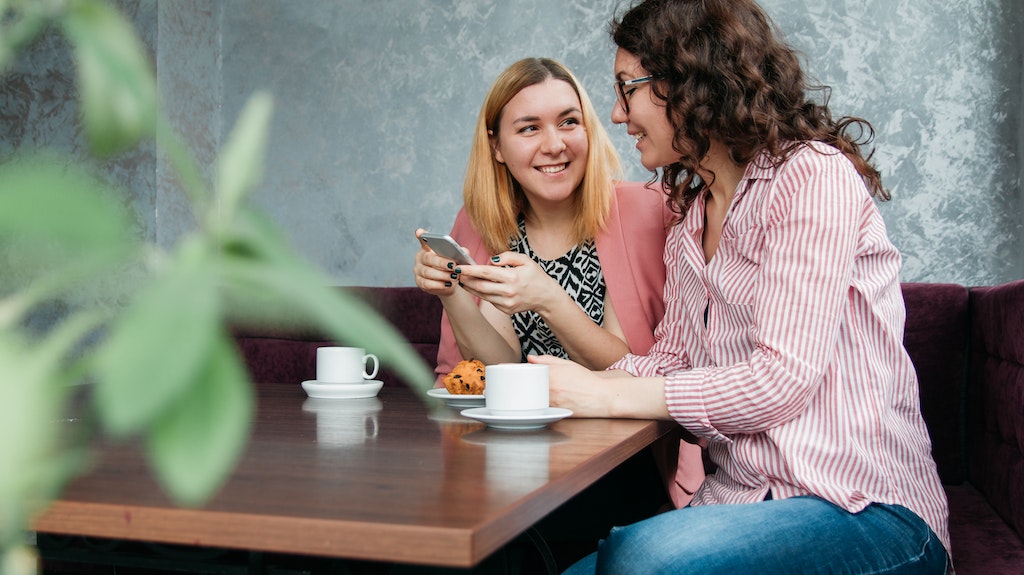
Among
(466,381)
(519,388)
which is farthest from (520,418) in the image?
(466,381)

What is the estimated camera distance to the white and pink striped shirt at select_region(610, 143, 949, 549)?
4.15 ft

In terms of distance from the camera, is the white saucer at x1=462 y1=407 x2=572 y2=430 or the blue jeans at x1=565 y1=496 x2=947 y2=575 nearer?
the blue jeans at x1=565 y1=496 x2=947 y2=575

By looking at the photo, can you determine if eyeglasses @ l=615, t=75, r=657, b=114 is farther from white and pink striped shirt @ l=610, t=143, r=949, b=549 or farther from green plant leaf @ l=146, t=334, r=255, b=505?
green plant leaf @ l=146, t=334, r=255, b=505

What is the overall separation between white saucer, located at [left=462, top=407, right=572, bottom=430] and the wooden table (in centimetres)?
2

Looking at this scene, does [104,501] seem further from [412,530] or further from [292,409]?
[292,409]

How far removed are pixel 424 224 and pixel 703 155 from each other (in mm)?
1554

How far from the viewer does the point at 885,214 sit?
2508 mm

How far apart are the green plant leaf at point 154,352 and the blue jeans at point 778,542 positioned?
1012 mm

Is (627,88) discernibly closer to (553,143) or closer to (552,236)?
(553,143)

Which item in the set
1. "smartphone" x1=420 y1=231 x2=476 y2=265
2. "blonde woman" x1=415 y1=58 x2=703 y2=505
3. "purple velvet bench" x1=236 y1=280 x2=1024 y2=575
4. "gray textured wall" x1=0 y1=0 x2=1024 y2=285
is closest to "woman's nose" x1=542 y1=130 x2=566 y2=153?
"blonde woman" x1=415 y1=58 x2=703 y2=505

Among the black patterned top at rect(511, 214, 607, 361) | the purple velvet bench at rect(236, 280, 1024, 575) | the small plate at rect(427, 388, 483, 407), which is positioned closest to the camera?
the small plate at rect(427, 388, 483, 407)

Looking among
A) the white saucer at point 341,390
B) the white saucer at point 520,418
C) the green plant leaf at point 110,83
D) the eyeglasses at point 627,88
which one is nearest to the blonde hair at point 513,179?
the eyeglasses at point 627,88

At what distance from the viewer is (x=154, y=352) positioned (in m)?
0.17

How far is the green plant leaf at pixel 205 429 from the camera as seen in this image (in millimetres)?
174
